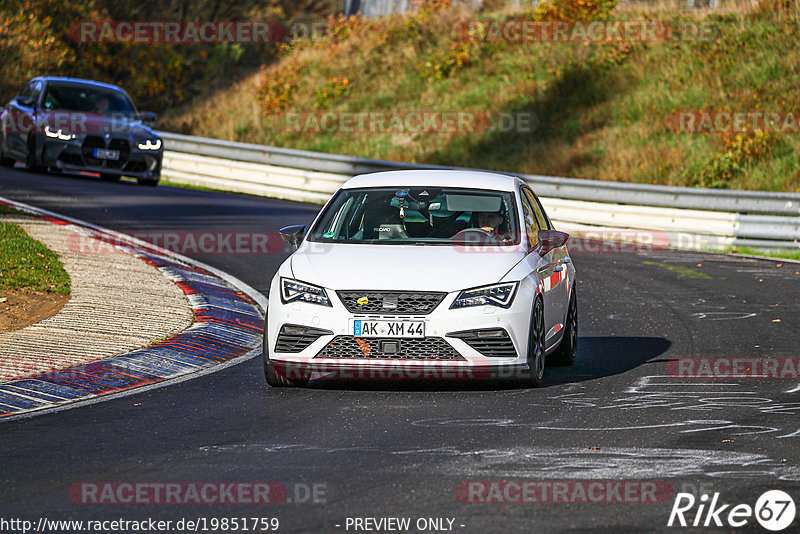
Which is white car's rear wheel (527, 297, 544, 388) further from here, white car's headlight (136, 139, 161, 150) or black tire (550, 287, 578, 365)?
white car's headlight (136, 139, 161, 150)

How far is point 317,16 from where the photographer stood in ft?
164

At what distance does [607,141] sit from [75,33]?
60.8 feet

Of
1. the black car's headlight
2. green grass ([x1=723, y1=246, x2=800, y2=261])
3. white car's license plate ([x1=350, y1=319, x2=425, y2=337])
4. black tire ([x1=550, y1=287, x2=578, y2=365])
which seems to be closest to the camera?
white car's license plate ([x1=350, y1=319, x2=425, y2=337])

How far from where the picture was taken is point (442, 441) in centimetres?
786

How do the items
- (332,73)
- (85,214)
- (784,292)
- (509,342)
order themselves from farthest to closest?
(332,73), (85,214), (784,292), (509,342)

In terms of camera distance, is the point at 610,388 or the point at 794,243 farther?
the point at 794,243

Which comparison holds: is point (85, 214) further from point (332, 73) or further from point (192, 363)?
point (332, 73)

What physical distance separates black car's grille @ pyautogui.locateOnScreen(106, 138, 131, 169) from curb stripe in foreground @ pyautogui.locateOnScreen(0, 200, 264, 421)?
9.46 m

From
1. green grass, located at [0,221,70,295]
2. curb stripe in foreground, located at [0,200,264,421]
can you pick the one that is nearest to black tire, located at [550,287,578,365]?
curb stripe in foreground, located at [0,200,264,421]

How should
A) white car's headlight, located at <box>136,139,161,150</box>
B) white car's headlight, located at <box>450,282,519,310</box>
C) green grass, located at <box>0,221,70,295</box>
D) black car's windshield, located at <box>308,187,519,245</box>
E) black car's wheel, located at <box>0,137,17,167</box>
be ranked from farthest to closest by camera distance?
1. black car's wheel, located at <box>0,137,17,167</box>
2. white car's headlight, located at <box>136,139,161,150</box>
3. green grass, located at <box>0,221,70,295</box>
4. black car's windshield, located at <box>308,187,519,245</box>
5. white car's headlight, located at <box>450,282,519,310</box>

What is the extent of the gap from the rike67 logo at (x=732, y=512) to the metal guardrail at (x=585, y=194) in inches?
594

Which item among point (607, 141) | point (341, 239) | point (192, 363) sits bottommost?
point (192, 363)

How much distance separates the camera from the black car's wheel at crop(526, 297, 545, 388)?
958 cm

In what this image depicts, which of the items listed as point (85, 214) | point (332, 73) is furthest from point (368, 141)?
point (85, 214)
